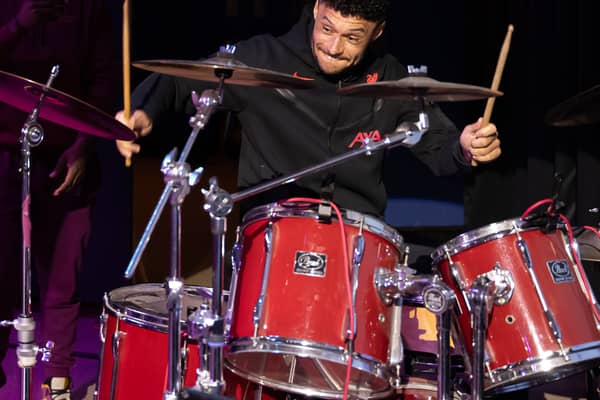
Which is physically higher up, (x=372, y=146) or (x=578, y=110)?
(x=578, y=110)

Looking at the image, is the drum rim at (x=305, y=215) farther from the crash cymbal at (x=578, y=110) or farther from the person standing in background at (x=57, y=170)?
the person standing in background at (x=57, y=170)

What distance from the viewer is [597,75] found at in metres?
4.19

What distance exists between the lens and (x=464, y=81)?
4.99 metres

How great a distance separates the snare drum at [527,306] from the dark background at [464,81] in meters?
1.78

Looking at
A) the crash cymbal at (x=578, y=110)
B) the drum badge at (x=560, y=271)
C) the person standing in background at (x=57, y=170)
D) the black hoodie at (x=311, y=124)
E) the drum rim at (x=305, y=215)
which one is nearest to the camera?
the drum rim at (x=305, y=215)

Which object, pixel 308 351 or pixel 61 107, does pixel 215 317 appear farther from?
pixel 61 107

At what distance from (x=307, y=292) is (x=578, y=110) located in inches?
47.0

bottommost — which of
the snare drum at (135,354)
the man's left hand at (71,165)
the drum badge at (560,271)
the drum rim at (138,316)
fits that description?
the snare drum at (135,354)

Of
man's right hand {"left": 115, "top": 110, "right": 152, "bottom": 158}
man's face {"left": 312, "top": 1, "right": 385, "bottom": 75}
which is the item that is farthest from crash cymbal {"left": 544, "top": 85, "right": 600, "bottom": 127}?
man's right hand {"left": 115, "top": 110, "right": 152, "bottom": 158}

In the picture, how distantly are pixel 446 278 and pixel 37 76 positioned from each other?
1.74 meters

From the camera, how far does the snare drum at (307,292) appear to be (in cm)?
213

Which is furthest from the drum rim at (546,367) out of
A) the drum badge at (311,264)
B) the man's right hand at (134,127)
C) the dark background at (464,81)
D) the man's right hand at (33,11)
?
the man's right hand at (33,11)

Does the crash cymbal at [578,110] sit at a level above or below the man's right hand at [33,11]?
below

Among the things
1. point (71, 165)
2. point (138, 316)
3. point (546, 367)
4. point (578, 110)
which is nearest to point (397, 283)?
point (546, 367)
